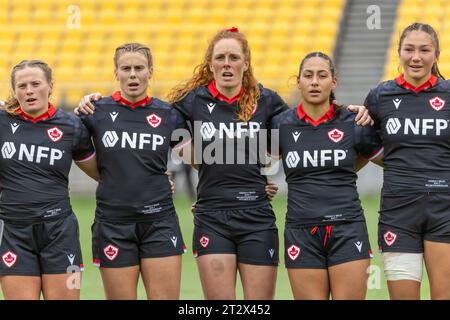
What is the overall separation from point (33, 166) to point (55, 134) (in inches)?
10.3

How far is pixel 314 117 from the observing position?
20.7 ft

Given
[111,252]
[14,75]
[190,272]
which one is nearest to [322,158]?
[111,252]

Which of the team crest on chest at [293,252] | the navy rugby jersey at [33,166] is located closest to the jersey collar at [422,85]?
the team crest on chest at [293,252]

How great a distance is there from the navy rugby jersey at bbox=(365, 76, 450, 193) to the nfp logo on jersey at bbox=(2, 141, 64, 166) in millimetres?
Result: 2111

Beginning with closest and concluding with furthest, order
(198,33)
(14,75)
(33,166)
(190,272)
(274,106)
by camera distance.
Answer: (33,166) < (14,75) < (274,106) < (190,272) < (198,33)

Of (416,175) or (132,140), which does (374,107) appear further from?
(132,140)

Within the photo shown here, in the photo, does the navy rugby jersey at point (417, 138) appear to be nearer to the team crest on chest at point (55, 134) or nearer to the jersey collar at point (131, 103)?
the jersey collar at point (131, 103)

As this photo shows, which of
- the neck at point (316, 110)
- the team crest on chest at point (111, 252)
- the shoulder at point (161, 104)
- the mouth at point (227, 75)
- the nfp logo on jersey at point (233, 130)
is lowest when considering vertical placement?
the team crest on chest at point (111, 252)

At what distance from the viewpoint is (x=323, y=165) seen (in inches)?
244

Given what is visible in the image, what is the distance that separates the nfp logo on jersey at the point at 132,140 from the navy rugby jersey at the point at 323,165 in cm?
83

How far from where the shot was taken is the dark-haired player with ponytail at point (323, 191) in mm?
6075

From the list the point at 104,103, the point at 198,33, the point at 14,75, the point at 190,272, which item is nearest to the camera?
the point at 14,75

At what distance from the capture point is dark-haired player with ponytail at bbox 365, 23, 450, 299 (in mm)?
6051
